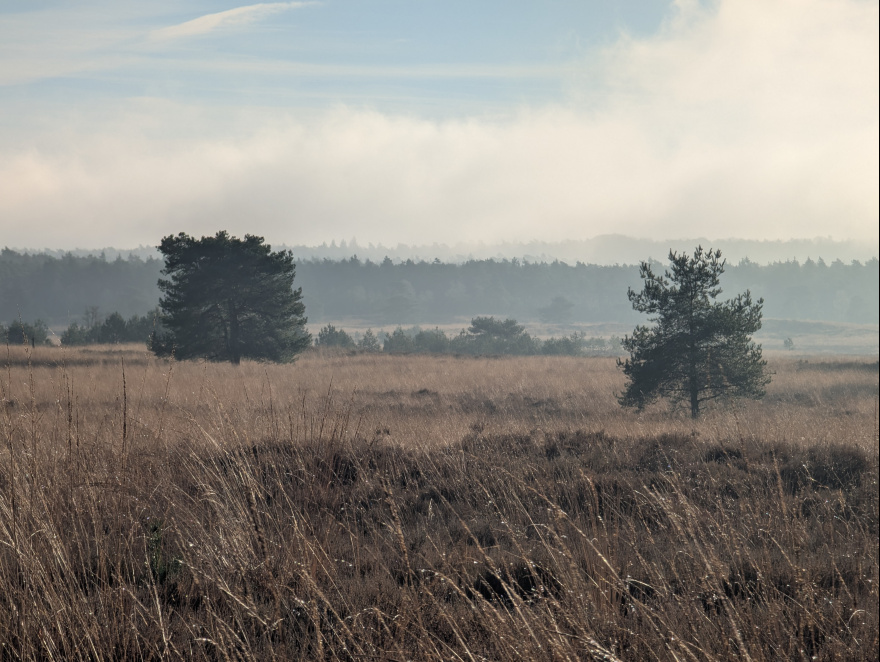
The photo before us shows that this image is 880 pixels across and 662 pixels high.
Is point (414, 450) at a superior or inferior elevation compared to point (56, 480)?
inferior

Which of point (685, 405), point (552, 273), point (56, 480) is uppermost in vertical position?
point (552, 273)

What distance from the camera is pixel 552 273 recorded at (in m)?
121

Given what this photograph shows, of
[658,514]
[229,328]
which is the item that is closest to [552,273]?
[229,328]

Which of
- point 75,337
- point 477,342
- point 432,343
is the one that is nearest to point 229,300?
point 75,337

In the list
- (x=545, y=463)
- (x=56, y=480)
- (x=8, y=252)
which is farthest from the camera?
(x=8, y=252)

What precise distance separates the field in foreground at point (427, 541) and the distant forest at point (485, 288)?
289ft

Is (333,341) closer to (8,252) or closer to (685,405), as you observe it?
(685,405)

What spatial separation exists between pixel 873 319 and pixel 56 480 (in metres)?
125

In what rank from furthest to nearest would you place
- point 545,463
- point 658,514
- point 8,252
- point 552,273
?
point 552,273, point 8,252, point 545,463, point 658,514

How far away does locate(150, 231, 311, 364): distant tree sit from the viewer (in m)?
20.9

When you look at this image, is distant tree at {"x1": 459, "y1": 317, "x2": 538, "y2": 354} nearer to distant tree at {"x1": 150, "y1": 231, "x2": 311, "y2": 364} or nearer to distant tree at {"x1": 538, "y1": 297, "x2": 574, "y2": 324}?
distant tree at {"x1": 150, "y1": 231, "x2": 311, "y2": 364}

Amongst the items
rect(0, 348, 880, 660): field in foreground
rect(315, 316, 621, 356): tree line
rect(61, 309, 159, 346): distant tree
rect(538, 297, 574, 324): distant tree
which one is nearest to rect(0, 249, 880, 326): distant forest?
rect(538, 297, 574, 324): distant tree

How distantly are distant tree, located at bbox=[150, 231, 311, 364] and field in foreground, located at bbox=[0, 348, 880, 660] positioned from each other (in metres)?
11.8

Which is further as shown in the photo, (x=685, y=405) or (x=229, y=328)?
(x=229, y=328)
